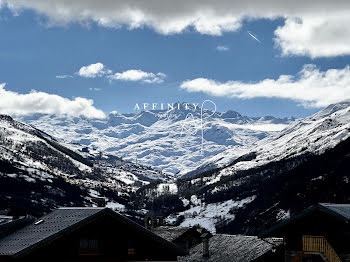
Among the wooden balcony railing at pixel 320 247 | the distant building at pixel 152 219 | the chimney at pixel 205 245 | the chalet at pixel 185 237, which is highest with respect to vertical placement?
the distant building at pixel 152 219

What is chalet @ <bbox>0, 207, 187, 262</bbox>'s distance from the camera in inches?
1686

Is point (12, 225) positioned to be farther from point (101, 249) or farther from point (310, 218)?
point (310, 218)

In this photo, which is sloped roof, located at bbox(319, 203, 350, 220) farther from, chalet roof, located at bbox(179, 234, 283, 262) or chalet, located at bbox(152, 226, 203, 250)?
chalet, located at bbox(152, 226, 203, 250)

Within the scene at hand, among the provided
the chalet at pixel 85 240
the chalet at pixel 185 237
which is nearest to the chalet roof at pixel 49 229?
the chalet at pixel 85 240

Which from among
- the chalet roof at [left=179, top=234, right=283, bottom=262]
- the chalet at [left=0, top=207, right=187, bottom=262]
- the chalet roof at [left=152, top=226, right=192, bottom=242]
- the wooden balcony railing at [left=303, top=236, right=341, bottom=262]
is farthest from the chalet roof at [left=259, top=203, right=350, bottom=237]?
the chalet roof at [left=152, top=226, right=192, bottom=242]

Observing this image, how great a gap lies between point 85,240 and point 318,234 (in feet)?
66.2

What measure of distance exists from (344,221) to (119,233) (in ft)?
60.0

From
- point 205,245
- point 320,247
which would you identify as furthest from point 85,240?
point 205,245

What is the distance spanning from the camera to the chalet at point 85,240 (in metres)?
42.8

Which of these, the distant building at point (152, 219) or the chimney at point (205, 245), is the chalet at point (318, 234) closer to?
the chimney at point (205, 245)

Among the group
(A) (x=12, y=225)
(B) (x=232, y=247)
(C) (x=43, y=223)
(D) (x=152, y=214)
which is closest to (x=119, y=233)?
(C) (x=43, y=223)

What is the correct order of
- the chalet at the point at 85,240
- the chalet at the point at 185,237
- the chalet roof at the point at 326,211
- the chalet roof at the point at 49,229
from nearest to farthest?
the chalet roof at the point at 49,229 → the chalet at the point at 85,240 → the chalet roof at the point at 326,211 → the chalet at the point at 185,237

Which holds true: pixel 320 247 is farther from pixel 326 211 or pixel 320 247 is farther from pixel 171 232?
pixel 171 232

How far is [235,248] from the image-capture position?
81.0 meters
